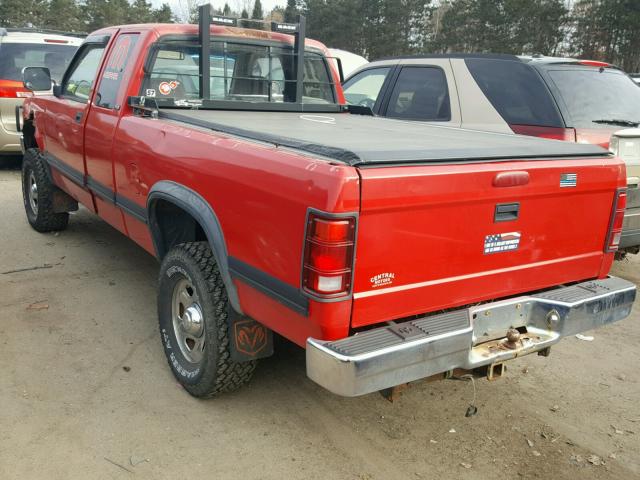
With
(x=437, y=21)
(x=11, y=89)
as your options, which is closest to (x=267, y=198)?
(x=11, y=89)

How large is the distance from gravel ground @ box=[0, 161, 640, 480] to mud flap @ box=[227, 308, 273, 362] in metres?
0.39

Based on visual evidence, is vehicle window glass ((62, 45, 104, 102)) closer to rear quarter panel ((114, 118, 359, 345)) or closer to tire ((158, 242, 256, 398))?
rear quarter panel ((114, 118, 359, 345))

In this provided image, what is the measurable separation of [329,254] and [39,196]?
449 cm

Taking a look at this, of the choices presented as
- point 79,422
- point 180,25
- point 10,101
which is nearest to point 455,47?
point 10,101

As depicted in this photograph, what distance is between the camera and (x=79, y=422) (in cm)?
304

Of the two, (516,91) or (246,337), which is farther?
(516,91)

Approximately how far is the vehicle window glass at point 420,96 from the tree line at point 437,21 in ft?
51.6

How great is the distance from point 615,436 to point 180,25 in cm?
383

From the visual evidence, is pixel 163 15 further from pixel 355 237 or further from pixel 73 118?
pixel 355 237

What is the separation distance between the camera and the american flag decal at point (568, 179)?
2807 mm

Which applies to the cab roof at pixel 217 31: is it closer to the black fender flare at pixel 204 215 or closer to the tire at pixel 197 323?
the black fender flare at pixel 204 215

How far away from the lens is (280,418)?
10.4 ft

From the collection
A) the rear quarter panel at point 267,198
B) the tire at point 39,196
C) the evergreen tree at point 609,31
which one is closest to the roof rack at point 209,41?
the rear quarter panel at point 267,198

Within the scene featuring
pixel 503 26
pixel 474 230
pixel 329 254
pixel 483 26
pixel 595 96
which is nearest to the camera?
pixel 329 254
